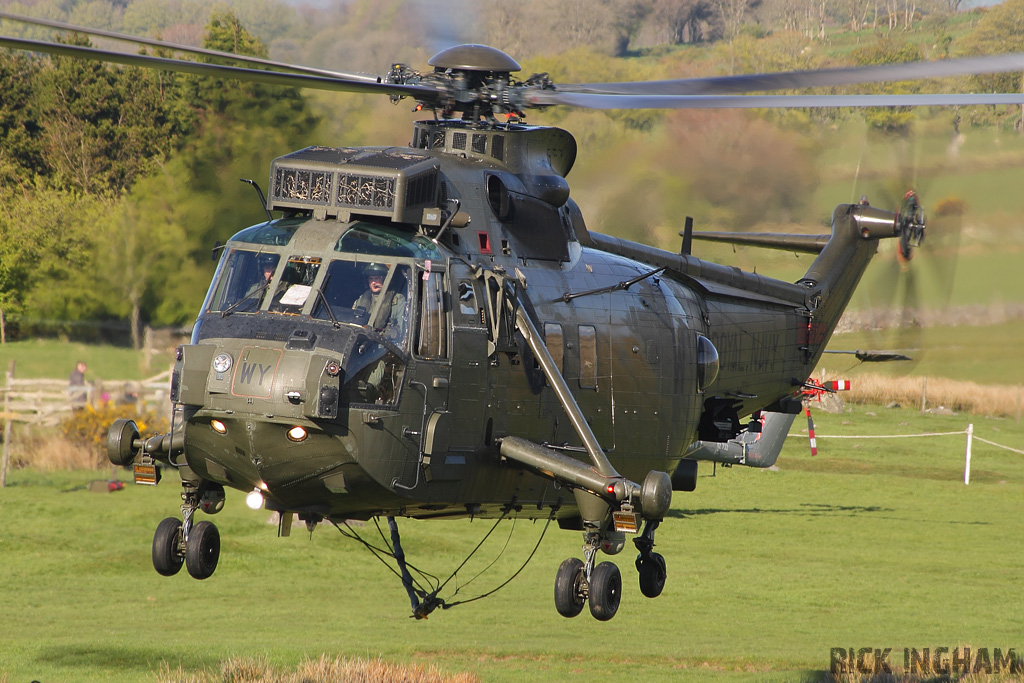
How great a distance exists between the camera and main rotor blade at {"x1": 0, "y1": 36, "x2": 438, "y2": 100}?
1155 cm

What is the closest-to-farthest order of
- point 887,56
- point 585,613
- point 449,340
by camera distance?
point 449,340
point 585,613
point 887,56

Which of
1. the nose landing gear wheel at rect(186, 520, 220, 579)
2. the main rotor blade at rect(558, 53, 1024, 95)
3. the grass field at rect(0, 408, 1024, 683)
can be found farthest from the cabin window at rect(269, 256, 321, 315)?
the grass field at rect(0, 408, 1024, 683)

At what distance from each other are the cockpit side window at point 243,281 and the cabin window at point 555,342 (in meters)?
3.32

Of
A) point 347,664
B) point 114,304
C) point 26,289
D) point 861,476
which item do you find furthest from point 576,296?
point 861,476

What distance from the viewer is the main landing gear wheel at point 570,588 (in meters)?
14.2

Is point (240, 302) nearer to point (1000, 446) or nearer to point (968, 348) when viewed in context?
point (968, 348)

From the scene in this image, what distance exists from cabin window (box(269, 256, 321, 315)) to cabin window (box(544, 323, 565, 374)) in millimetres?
3046

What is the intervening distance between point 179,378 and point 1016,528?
3387 cm

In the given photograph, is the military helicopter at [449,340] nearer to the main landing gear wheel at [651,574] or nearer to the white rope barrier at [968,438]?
the main landing gear wheel at [651,574]

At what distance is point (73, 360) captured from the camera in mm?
39656

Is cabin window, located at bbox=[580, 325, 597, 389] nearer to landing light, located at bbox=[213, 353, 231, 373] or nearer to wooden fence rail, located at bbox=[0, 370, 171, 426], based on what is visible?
landing light, located at bbox=[213, 353, 231, 373]

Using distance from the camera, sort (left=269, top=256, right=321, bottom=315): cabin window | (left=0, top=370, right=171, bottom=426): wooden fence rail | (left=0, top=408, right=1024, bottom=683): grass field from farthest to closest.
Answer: (left=0, top=370, right=171, bottom=426): wooden fence rail
(left=0, top=408, right=1024, bottom=683): grass field
(left=269, top=256, right=321, bottom=315): cabin window

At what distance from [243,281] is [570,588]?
4.87 meters

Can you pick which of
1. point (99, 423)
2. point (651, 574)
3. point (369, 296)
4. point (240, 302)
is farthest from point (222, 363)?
point (99, 423)
